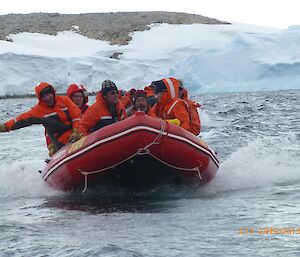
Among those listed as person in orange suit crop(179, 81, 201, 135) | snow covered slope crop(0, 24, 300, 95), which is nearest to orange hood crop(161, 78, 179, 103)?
person in orange suit crop(179, 81, 201, 135)

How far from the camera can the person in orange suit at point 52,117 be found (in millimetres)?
6582

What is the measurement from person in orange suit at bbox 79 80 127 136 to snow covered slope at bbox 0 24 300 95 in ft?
69.7

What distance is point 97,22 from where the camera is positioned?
52.1 m

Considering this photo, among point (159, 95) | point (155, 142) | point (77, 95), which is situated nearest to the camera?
point (155, 142)

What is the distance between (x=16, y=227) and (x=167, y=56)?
3156 cm

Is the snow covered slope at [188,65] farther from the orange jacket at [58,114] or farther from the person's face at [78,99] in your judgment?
the orange jacket at [58,114]

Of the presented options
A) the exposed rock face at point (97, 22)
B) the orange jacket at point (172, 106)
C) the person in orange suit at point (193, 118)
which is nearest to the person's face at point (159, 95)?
the orange jacket at point (172, 106)

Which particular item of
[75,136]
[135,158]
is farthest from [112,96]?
[135,158]

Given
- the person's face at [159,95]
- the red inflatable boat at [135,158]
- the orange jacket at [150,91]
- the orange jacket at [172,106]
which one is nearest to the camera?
the red inflatable boat at [135,158]

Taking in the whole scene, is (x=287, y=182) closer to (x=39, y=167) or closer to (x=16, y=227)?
(x=16, y=227)

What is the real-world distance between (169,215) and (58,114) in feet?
7.96

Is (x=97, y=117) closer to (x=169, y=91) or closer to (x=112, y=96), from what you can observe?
(x=112, y=96)

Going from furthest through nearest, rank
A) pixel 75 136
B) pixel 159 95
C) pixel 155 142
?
pixel 159 95
pixel 75 136
pixel 155 142

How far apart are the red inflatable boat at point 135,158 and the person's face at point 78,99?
1.23 meters
